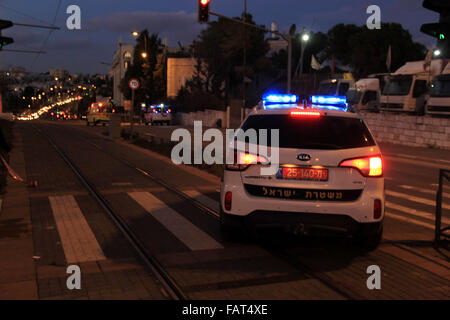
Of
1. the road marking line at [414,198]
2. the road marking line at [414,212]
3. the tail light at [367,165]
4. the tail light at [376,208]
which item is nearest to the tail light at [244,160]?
the tail light at [367,165]

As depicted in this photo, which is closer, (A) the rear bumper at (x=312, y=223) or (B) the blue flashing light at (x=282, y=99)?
(A) the rear bumper at (x=312, y=223)

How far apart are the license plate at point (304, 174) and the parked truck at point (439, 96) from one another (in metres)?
19.6

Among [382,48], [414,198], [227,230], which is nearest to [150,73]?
[382,48]

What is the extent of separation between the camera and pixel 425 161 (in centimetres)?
1852

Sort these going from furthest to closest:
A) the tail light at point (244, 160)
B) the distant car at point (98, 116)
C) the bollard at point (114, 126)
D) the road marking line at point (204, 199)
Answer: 1. the distant car at point (98, 116)
2. the bollard at point (114, 126)
3. the road marking line at point (204, 199)
4. the tail light at point (244, 160)

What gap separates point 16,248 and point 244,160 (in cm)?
300

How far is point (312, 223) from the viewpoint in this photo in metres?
5.53

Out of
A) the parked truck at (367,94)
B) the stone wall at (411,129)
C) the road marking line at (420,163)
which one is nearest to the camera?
the road marking line at (420,163)

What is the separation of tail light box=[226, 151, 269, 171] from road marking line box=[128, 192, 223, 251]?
1.17 metres

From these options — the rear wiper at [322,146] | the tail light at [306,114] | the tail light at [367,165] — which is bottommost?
the tail light at [367,165]

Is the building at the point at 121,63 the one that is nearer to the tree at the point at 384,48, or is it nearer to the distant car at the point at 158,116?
the distant car at the point at 158,116

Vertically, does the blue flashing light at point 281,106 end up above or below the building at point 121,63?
below

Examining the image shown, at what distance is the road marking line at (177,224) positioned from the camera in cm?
652
